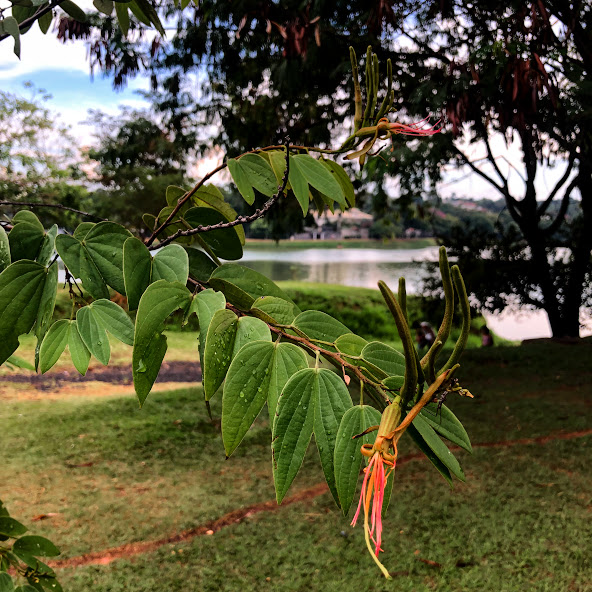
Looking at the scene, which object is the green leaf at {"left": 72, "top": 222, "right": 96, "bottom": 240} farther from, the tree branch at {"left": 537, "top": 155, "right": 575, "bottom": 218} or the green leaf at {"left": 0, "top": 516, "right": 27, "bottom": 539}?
the tree branch at {"left": 537, "top": 155, "right": 575, "bottom": 218}

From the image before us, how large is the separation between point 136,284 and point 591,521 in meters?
2.70

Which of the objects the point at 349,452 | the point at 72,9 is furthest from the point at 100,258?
the point at 72,9

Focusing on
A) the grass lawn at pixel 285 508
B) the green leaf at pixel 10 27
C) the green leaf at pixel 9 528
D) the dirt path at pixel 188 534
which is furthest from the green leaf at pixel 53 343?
the grass lawn at pixel 285 508

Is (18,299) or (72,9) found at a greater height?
(72,9)

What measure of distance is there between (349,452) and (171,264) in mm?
194

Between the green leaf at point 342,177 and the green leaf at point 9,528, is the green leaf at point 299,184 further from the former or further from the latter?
the green leaf at point 9,528

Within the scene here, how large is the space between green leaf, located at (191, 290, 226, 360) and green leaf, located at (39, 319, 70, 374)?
149 millimetres

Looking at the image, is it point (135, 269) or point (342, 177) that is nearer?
point (135, 269)

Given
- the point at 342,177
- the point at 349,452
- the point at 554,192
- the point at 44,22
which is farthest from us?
the point at 554,192

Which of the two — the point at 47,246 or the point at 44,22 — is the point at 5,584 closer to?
the point at 47,246

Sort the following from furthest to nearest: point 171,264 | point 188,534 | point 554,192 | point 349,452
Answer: point 554,192 → point 188,534 → point 171,264 → point 349,452

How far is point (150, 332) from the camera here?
1.22 ft

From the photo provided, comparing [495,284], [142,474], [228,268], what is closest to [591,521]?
[142,474]

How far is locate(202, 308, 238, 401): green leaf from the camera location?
0.37m
